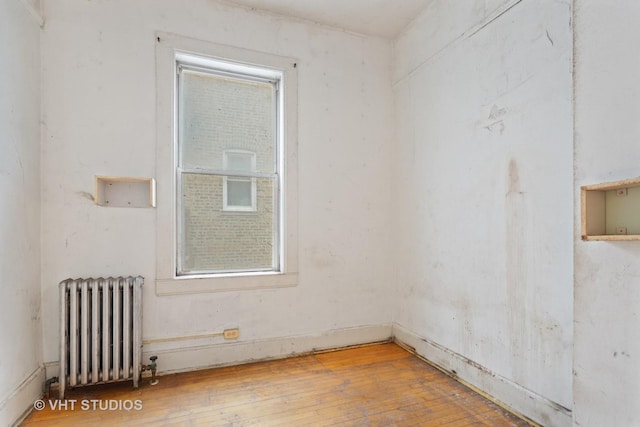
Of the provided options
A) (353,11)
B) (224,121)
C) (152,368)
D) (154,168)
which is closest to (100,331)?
(152,368)

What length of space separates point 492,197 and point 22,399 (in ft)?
10.9

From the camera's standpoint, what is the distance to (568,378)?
1890 mm

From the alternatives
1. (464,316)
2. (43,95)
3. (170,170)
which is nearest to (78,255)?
(170,170)

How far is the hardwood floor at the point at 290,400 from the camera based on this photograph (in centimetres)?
212

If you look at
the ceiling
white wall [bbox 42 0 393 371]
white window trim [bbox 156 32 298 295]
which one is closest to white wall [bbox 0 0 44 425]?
white wall [bbox 42 0 393 371]

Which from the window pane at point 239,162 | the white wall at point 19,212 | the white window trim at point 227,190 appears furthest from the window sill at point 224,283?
the window pane at point 239,162

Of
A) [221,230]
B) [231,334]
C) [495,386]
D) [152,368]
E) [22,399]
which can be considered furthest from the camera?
[221,230]

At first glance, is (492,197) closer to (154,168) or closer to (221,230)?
(221,230)

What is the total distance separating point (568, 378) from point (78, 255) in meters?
3.28

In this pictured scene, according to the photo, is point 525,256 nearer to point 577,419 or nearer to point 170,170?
point 577,419

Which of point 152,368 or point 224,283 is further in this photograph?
point 224,283

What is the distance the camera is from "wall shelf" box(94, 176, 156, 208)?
268 cm

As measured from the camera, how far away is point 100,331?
2.44 meters

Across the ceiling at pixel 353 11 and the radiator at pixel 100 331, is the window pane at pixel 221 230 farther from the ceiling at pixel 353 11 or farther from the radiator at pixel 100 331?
the ceiling at pixel 353 11
